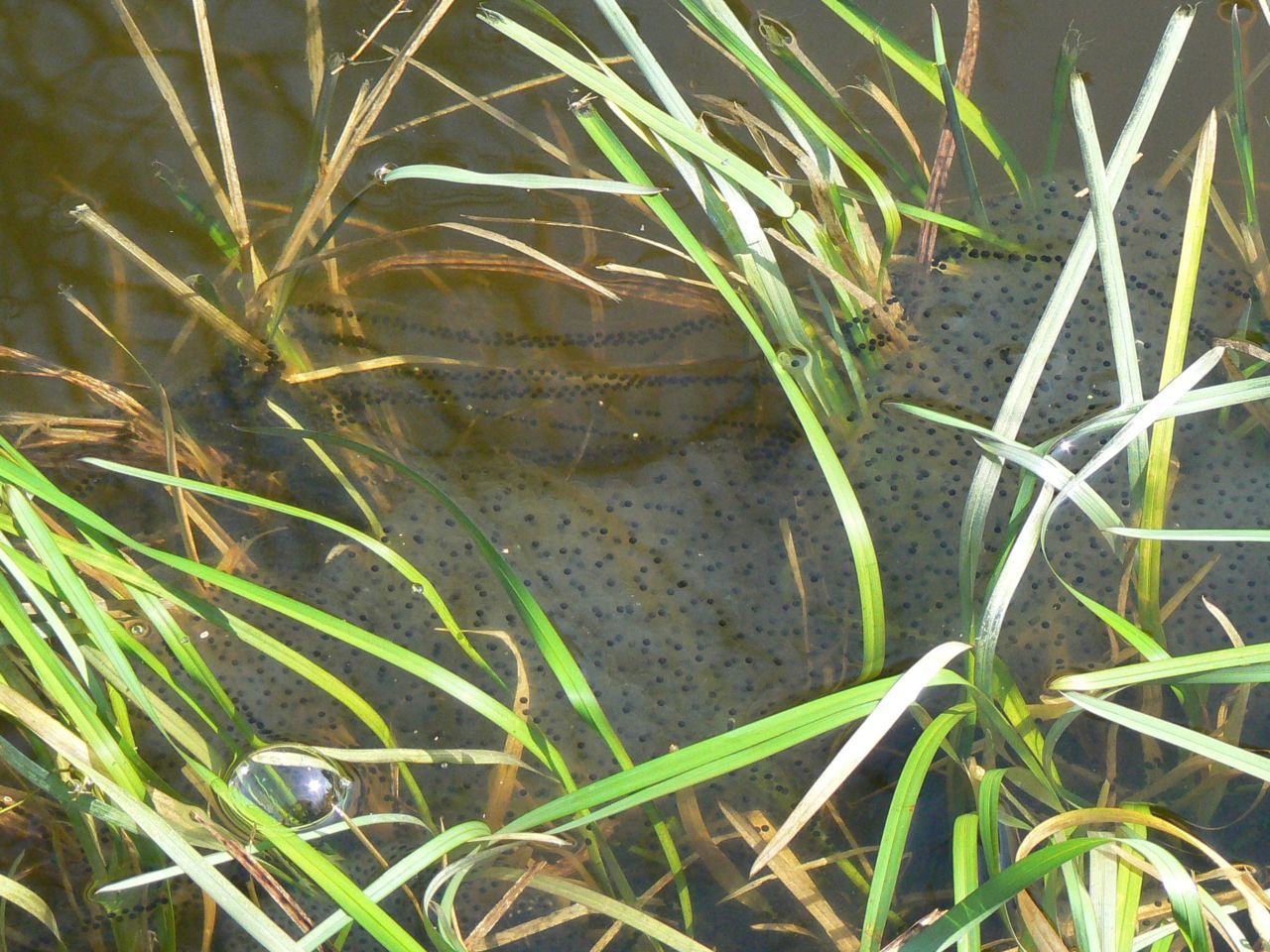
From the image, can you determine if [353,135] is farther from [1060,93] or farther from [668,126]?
[1060,93]

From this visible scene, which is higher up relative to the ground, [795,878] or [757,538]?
[757,538]

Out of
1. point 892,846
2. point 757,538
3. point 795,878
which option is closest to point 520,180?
point 757,538

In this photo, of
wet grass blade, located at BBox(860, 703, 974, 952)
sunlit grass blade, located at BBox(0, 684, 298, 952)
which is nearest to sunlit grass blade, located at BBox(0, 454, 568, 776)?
sunlit grass blade, located at BBox(0, 684, 298, 952)

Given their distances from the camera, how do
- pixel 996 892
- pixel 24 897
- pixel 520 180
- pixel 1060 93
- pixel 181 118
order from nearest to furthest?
pixel 996 892 → pixel 520 180 → pixel 24 897 → pixel 1060 93 → pixel 181 118

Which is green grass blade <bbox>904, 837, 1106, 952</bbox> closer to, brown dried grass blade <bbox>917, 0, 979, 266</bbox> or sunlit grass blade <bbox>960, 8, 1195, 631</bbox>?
sunlit grass blade <bbox>960, 8, 1195, 631</bbox>

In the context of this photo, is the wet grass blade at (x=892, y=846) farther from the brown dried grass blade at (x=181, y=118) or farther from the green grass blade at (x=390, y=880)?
the brown dried grass blade at (x=181, y=118)

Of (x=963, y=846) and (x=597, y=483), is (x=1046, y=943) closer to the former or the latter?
(x=963, y=846)

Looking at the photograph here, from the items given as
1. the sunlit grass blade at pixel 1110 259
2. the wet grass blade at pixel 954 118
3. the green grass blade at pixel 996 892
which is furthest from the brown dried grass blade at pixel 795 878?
the wet grass blade at pixel 954 118
